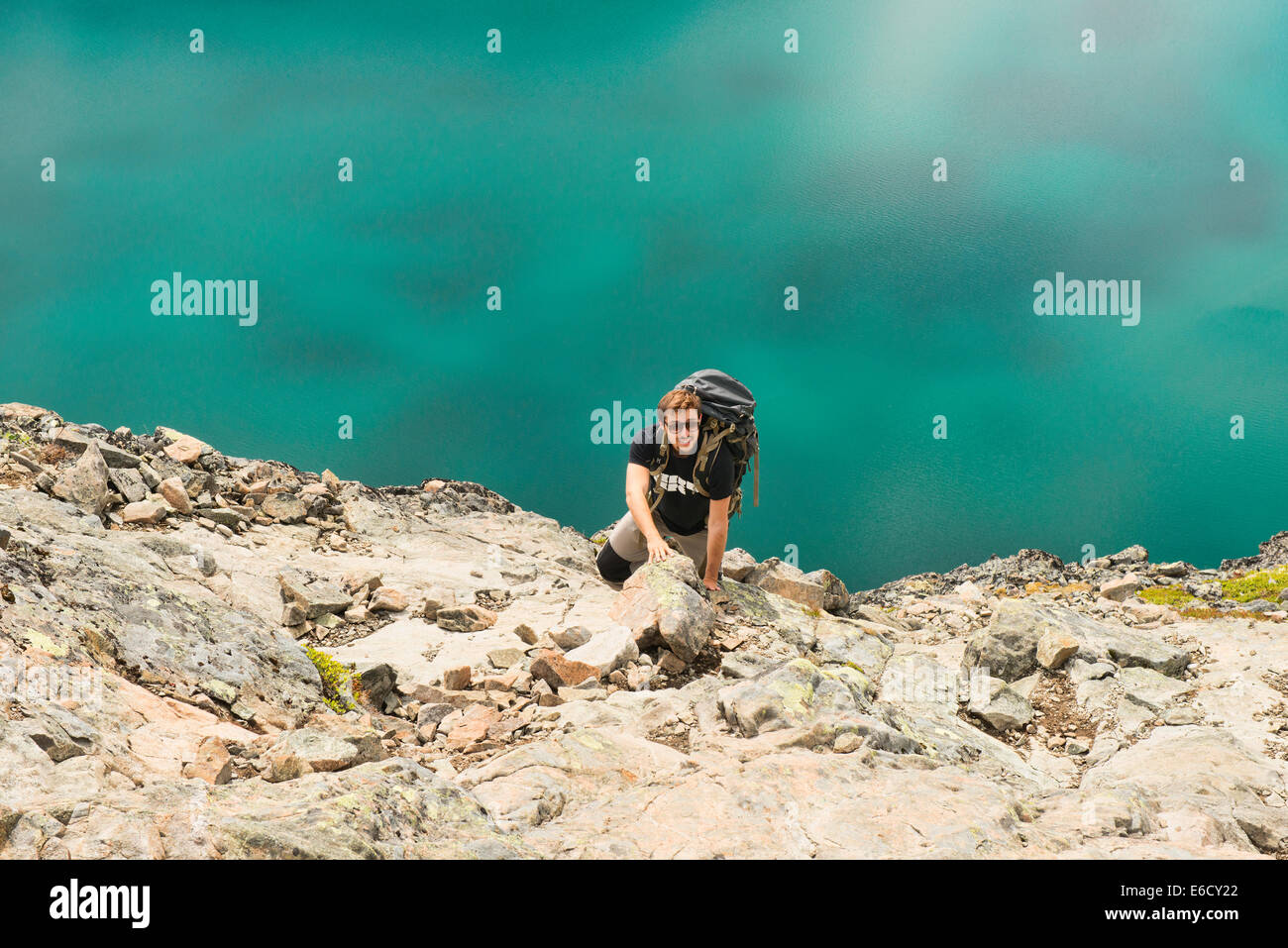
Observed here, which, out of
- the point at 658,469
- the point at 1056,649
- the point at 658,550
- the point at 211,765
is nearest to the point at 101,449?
the point at 658,469

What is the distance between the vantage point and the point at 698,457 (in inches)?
416

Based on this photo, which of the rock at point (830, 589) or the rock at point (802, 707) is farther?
the rock at point (830, 589)

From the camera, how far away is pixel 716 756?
19.8 feet

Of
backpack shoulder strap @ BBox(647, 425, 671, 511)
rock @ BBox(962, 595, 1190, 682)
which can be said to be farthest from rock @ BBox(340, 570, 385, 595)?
rock @ BBox(962, 595, 1190, 682)

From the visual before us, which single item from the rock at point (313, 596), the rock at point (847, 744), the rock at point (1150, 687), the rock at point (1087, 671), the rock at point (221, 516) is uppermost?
the rock at point (221, 516)

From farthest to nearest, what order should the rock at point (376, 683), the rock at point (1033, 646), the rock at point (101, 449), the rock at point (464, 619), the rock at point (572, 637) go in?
the rock at point (101, 449) < the rock at point (1033, 646) < the rock at point (464, 619) < the rock at point (572, 637) < the rock at point (376, 683)

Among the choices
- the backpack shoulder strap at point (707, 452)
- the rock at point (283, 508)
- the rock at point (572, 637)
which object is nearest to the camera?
the rock at point (572, 637)

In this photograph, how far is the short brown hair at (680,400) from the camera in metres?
10.1

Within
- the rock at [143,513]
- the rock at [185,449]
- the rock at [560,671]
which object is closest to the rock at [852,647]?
the rock at [560,671]

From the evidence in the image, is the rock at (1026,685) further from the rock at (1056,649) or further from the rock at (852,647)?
the rock at (852,647)

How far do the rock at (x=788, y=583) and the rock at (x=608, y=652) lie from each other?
17.4 ft

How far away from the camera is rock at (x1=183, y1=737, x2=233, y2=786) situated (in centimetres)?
517

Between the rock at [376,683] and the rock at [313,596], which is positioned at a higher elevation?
the rock at [313,596]

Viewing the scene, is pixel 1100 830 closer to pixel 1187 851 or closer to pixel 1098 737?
pixel 1187 851
